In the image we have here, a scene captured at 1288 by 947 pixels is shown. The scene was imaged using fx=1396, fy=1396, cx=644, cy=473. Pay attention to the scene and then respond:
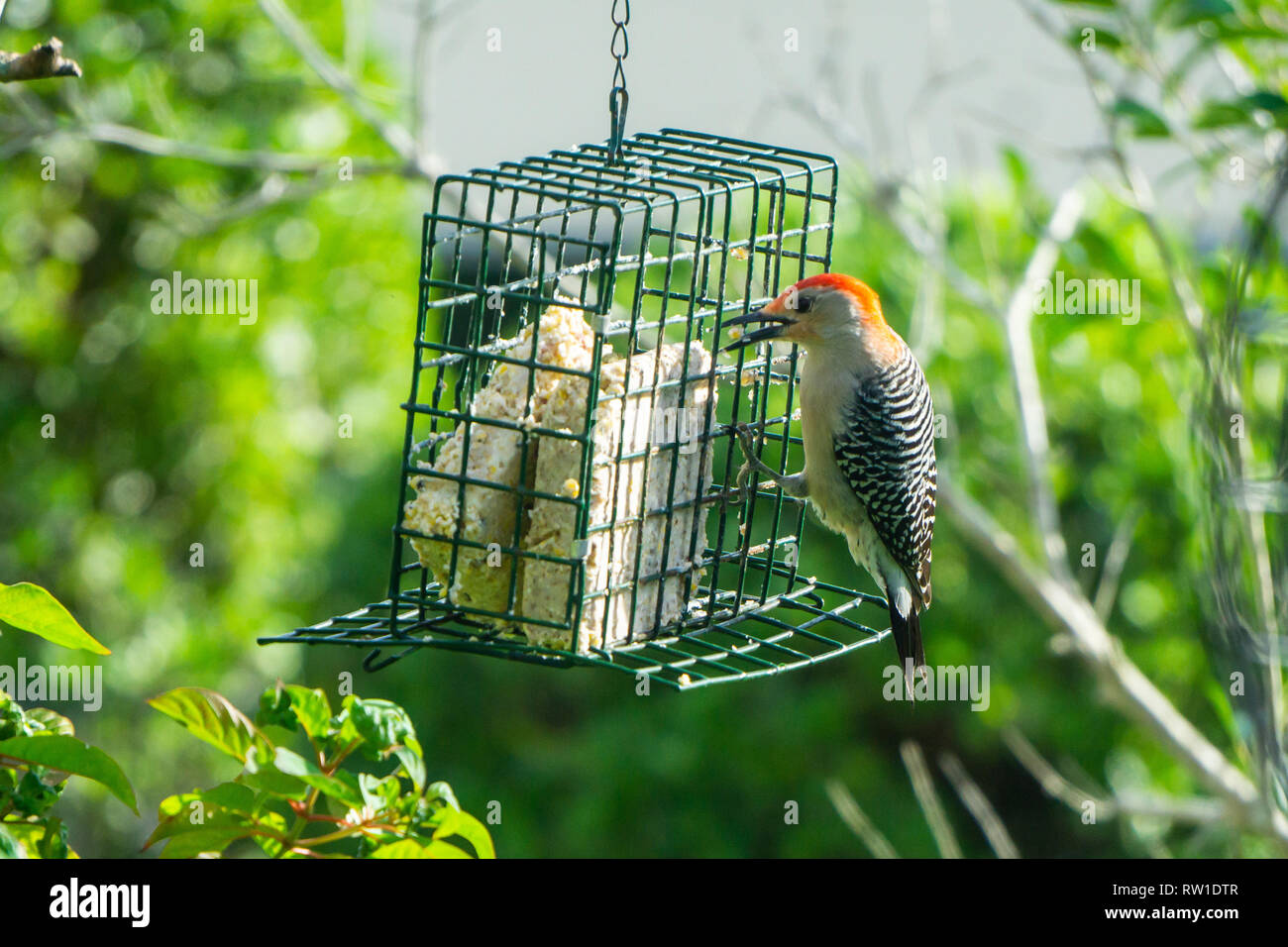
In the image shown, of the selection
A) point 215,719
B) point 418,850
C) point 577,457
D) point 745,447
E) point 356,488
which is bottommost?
point 418,850

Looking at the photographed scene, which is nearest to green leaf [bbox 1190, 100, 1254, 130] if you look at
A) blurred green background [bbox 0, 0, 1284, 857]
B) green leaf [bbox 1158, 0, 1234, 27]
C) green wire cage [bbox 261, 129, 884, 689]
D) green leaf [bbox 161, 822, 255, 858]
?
green leaf [bbox 1158, 0, 1234, 27]

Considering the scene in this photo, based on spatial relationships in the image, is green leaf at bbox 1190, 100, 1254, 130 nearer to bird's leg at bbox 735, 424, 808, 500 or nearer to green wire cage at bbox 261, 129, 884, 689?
green wire cage at bbox 261, 129, 884, 689

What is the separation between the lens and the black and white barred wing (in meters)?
3.89

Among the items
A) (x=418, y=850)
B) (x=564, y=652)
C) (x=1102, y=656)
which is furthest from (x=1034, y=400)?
(x=418, y=850)

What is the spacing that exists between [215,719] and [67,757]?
0.27 m

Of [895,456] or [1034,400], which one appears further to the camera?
[1034,400]

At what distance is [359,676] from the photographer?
7.09 m

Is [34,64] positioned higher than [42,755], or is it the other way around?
[34,64]

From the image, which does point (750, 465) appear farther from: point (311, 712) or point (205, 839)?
point (205, 839)

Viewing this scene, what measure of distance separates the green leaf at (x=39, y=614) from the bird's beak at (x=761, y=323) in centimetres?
169

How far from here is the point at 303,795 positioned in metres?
2.22

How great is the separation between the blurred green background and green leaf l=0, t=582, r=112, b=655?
11.9ft

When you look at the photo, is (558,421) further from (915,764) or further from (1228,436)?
(915,764)

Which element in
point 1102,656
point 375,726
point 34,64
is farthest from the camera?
point 1102,656
